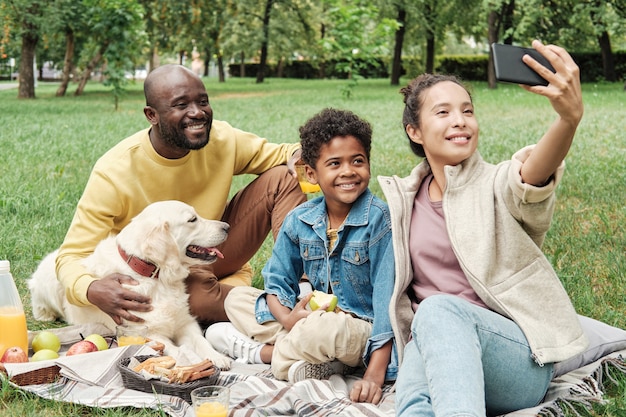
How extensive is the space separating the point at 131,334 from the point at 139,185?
81 cm

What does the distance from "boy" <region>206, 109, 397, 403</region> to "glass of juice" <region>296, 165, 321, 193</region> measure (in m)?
0.42

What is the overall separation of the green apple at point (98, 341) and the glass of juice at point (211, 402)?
3.27 feet

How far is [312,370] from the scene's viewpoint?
10.9ft

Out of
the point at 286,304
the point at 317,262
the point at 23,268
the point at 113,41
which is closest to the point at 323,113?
the point at 317,262

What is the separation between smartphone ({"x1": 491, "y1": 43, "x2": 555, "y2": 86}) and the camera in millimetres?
2377

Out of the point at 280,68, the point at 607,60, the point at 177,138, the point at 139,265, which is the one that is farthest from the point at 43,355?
the point at 280,68

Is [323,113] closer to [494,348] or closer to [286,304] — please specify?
[286,304]

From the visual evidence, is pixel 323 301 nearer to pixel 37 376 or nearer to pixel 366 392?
pixel 366 392

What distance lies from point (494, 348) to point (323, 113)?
4.80 feet

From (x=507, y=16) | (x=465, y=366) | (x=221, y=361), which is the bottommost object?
(x=221, y=361)

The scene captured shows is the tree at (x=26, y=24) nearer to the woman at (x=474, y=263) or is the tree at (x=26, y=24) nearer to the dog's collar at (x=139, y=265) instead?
the dog's collar at (x=139, y=265)

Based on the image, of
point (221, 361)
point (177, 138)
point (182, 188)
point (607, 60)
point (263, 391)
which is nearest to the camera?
point (263, 391)

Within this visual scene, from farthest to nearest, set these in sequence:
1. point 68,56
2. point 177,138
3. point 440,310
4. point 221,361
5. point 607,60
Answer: point 607,60 → point 68,56 → point 177,138 → point 221,361 → point 440,310

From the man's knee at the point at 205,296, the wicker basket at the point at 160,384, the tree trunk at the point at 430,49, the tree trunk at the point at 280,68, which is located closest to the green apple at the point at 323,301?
the wicker basket at the point at 160,384
